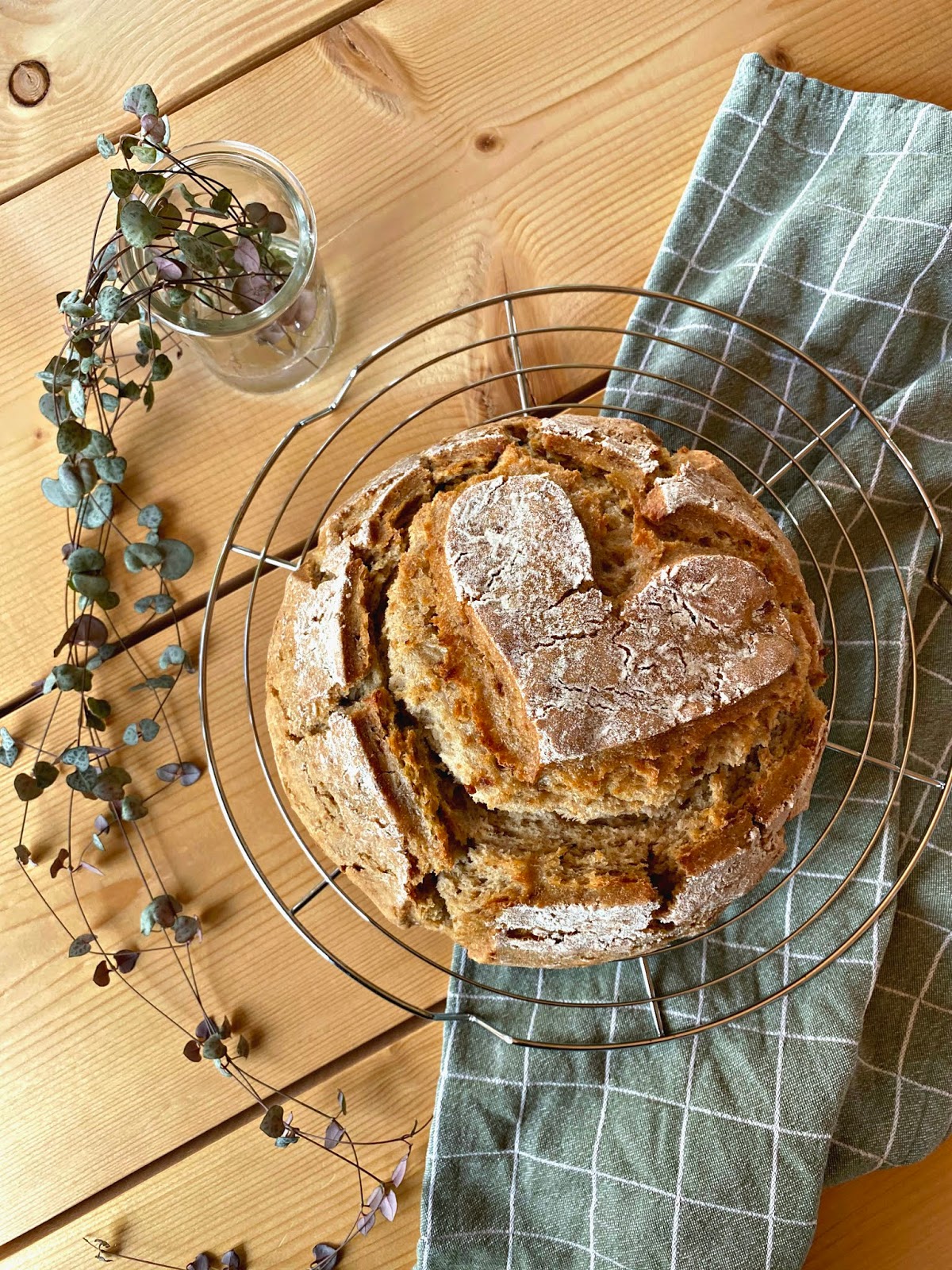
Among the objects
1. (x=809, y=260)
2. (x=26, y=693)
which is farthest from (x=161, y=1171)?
(x=809, y=260)

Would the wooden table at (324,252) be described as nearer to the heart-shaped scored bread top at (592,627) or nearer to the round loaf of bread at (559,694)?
the round loaf of bread at (559,694)

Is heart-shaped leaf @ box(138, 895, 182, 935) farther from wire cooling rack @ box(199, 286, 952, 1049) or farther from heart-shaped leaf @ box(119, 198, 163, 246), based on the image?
heart-shaped leaf @ box(119, 198, 163, 246)

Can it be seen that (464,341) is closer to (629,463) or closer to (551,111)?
(551,111)

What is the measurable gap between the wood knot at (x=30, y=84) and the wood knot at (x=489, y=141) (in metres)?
0.84

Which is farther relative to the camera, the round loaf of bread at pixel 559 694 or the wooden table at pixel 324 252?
the wooden table at pixel 324 252

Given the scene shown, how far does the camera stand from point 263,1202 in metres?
1.66

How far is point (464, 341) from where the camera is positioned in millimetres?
1755

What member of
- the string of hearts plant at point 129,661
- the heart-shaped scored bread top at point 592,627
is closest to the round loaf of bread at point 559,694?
the heart-shaped scored bread top at point 592,627

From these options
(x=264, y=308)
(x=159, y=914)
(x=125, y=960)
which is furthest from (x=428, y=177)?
(x=125, y=960)

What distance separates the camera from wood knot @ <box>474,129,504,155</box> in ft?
5.73

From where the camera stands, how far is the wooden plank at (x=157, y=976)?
168 cm

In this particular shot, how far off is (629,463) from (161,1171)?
1494 millimetres

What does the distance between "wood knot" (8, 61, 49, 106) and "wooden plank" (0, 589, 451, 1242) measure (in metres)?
1.04

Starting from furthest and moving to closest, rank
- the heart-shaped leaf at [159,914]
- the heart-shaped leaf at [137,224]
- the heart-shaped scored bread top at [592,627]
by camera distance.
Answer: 1. the heart-shaped leaf at [159,914]
2. the heart-shaped leaf at [137,224]
3. the heart-shaped scored bread top at [592,627]
